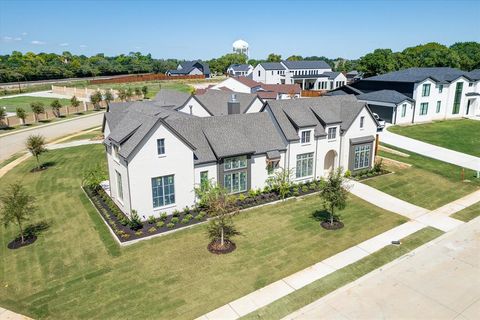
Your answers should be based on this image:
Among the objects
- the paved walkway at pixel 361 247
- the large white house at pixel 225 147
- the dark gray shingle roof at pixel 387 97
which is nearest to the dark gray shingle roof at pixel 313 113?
the large white house at pixel 225 147

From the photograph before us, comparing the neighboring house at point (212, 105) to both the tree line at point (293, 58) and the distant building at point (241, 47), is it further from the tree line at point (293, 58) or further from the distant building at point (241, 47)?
the distant building at point (241, 47)

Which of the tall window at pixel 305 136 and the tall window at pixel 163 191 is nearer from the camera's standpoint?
the tall window at pixel 163 191

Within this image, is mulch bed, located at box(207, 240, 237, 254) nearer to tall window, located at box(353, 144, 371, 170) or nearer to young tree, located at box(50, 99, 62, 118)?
tall window, located at box(353, 144, 371, 170)

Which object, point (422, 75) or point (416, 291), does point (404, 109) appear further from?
point (416, 291)

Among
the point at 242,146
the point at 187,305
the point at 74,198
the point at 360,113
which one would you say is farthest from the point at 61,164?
the point at 360,113

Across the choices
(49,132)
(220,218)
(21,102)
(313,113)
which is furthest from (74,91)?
(220,218)
